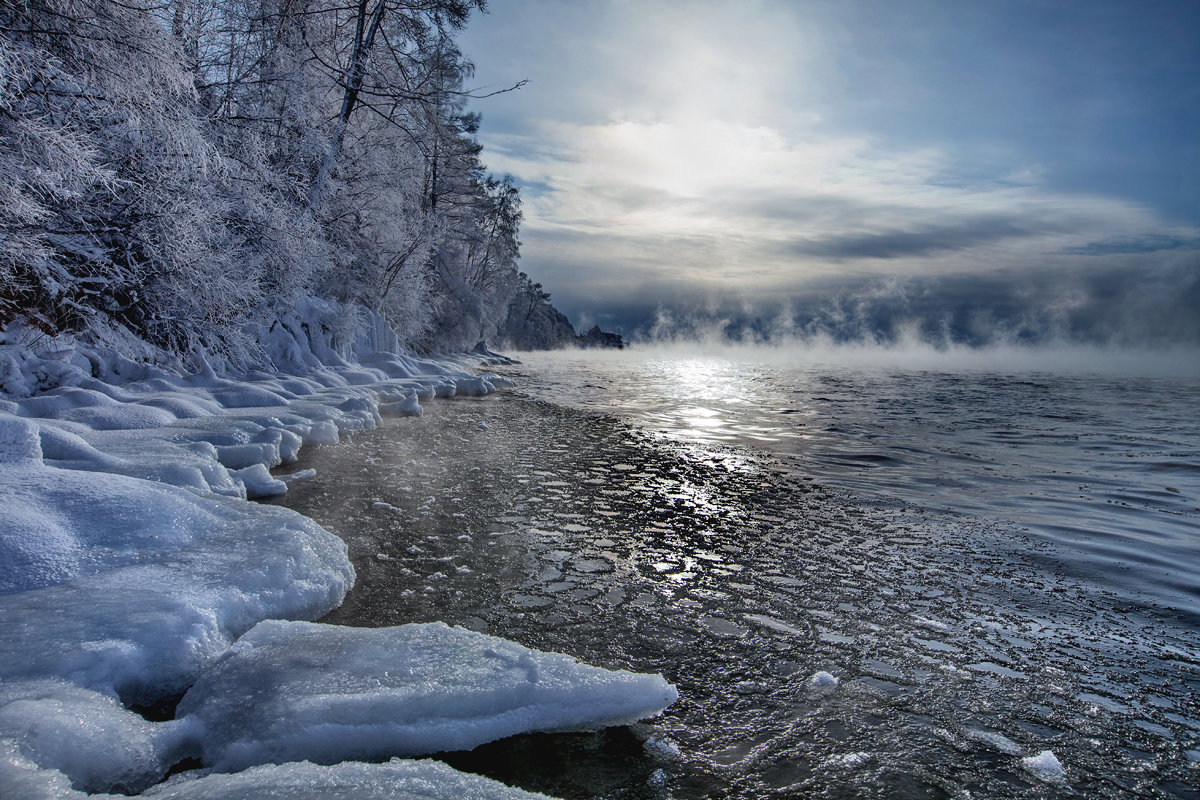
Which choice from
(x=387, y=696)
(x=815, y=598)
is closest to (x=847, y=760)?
(x=815, y=598)

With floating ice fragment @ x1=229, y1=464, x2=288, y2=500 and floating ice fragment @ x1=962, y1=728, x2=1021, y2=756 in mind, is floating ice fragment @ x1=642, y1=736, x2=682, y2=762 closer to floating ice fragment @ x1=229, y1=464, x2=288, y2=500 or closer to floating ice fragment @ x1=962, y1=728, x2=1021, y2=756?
floating ice fragment @ x1=962, y1=728, x2=1021, y2=756

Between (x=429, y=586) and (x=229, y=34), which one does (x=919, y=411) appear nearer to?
(x=429, y=586)

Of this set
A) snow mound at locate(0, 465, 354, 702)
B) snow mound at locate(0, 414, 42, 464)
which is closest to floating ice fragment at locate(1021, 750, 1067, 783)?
snow mound at locate(0, 465, 354, 702)

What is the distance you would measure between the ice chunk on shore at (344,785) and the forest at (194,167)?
543 centimetres

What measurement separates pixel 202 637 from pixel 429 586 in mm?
1272

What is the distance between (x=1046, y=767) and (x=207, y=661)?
3338 mm

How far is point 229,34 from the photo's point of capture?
13.0 metres

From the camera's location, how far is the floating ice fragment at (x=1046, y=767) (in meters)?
2.21

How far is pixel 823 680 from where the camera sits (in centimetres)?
277

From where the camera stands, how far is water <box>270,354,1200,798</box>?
2287 mm

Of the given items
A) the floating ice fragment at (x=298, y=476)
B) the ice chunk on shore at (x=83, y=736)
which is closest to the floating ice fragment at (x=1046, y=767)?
the ice chunk on shore at (x=83, y=736)

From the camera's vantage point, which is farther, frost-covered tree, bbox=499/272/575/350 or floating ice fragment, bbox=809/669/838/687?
frost-covered tree, bbox=499/272/575/350

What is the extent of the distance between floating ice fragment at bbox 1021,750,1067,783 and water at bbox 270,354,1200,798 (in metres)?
0.03

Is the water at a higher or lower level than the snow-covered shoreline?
lower
